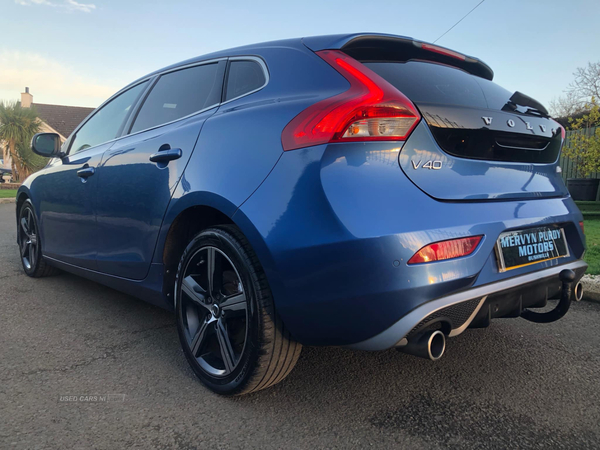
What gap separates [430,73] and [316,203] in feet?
2.96

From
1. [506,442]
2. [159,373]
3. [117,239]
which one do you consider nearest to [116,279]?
[117,239]

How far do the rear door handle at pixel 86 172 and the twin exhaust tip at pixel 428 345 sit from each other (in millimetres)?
2375

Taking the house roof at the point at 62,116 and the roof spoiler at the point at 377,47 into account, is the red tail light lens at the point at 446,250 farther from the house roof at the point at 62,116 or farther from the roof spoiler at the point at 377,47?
the house roof at the point at 62,116

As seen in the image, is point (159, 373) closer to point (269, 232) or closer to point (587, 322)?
point (269, 232)

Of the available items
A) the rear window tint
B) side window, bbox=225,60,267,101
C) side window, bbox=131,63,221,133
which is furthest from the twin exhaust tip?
side window, bbox=131,63,221,133

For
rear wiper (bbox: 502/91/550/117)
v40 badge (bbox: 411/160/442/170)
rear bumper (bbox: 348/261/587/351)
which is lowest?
rear bumper (bbox: 348/261/587/351)

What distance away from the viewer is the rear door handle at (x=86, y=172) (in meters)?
3.17

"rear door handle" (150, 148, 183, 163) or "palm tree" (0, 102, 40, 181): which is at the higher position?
"rear door handle" (150, 148, 183, 163)

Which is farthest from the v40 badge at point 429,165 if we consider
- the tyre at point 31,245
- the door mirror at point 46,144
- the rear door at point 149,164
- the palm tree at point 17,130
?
the palm tree at point 17,130

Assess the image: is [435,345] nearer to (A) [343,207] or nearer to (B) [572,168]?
(A) [343,207]

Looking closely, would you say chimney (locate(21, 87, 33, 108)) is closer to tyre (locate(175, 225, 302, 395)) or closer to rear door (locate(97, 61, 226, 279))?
rear door (locate(97, 61, 226, 279))


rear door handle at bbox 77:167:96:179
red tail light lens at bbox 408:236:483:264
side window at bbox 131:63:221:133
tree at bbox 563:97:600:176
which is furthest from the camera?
tree at bbox 563:97:600:176

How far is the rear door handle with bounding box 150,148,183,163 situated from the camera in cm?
238

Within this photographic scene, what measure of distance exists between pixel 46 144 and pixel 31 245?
1.00 meters
